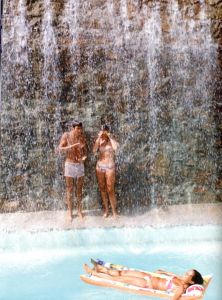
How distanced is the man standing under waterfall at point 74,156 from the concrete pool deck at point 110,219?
20 centimetres

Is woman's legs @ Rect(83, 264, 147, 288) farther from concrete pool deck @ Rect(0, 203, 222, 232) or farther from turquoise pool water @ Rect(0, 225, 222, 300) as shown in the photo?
concrete pool deck @ Rect(0, 203, 222, 232)

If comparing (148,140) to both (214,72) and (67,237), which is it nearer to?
(214,72)

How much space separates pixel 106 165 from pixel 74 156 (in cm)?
39

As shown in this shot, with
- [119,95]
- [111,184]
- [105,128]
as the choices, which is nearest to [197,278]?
[111,184]

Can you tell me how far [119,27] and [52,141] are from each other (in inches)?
66.1

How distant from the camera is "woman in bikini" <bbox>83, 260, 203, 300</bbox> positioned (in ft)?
14.0

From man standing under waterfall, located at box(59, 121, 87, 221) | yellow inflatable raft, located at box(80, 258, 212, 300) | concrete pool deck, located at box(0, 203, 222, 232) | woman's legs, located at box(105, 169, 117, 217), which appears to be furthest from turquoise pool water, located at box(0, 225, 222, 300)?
man standing under waterfall, located at box(59, 121, 87, 221)

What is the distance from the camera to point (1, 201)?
6.63 m

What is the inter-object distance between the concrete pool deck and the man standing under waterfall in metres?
0.20

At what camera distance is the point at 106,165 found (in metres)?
6.34

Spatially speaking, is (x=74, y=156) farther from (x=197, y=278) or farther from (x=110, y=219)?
(x=197, y=278)

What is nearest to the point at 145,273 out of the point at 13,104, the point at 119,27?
the point at 13,104

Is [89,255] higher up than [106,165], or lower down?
lower down

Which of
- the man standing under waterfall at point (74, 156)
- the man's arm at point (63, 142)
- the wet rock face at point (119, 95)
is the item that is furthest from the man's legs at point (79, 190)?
the man's arm at point (63, 142)
